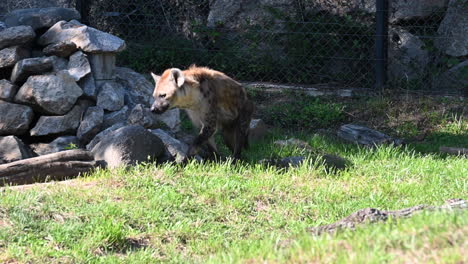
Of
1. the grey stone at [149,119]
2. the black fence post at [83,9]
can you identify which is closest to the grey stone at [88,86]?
the grey stone at [149,119]

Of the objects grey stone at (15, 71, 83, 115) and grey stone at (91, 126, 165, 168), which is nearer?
grey stone at (91, 126, 165, 168)

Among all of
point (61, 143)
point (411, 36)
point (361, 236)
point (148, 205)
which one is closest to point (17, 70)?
point (61, 143)

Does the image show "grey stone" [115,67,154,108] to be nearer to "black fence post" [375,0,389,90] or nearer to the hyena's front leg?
the hyena's front leg

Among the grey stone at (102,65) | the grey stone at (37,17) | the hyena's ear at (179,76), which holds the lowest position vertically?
the grey stone at (102,65)

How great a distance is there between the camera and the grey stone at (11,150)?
6.58 metres

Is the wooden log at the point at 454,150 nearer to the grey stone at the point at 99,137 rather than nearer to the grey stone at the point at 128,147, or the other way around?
the grey stone at the point at 128,147

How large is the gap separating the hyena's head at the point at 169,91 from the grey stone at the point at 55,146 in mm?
951

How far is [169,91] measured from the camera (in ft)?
22.3

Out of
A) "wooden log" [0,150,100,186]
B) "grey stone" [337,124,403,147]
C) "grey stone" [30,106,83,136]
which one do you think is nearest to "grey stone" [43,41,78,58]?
"grey stone" [30,106,83,136]

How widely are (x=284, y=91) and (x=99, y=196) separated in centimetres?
465

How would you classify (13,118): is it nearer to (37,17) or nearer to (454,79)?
(37,17)

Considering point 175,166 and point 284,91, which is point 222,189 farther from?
point 284,91

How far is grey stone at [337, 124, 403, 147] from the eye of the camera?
789cm

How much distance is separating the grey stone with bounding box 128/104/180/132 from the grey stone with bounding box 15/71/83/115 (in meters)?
0.65
